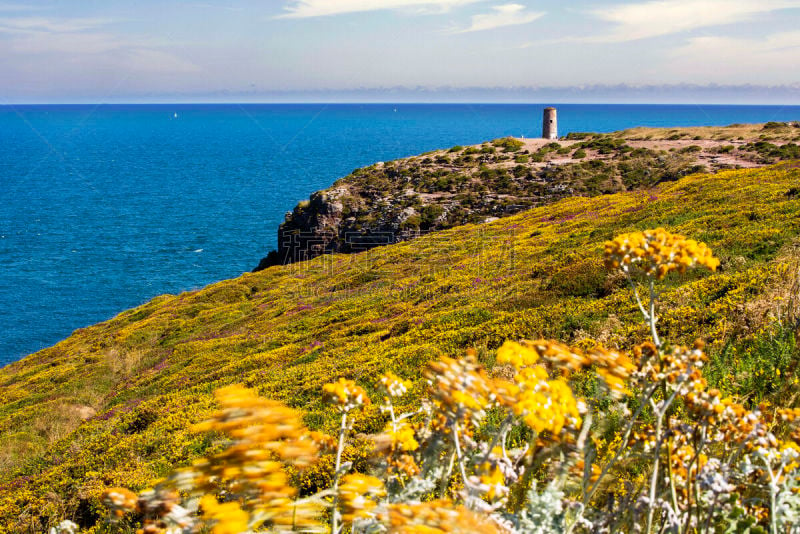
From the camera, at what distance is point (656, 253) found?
3.01 m

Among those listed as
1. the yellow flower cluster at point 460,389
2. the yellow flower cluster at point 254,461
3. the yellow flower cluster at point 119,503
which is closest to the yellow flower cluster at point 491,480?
the yellow flower cluster at point 460,389

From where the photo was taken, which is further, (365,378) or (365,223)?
(365,223)

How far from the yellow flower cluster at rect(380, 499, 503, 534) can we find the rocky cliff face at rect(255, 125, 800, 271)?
140 feet

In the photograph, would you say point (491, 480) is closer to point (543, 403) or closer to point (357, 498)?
point (543, 403)

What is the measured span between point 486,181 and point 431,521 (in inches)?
2029

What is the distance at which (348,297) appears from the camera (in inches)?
1141

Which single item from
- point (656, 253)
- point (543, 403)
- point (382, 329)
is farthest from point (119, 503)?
point (382, 329)

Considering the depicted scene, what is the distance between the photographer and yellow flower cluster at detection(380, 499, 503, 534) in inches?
68.6

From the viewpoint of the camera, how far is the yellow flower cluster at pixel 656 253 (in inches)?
117

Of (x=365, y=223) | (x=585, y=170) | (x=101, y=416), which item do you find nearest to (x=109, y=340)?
(x=101, y=416)

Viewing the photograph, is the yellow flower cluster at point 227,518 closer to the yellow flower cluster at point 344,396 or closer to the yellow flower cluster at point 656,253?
the yellow flower cluster at point 344,396

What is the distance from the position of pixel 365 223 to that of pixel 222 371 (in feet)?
100

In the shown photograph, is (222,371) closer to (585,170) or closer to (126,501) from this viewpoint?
(126,501)

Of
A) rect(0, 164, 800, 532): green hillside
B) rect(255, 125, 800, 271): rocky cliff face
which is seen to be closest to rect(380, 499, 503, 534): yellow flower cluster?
rect(0, 164, 800, 532): green hillside
